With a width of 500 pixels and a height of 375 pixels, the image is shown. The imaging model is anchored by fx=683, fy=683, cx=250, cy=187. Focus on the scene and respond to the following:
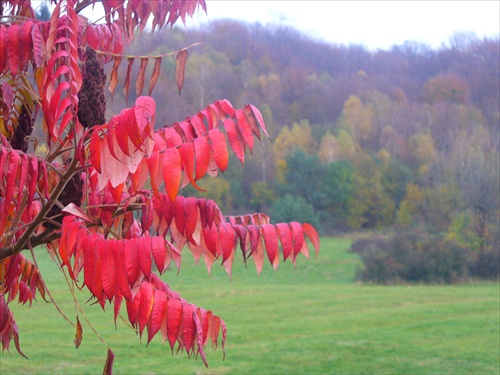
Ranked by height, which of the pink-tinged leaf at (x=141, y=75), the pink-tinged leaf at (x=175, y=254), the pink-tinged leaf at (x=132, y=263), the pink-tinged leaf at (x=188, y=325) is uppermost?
the pink-tinged leaf at (x=141, y=75)

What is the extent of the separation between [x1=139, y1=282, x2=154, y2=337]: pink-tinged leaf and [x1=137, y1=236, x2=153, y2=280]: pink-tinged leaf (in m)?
0.34

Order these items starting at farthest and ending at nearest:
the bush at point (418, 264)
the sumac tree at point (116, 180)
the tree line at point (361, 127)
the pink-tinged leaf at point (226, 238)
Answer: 1. the tree line at point (361, 127)
2. the bush at point (418, 264)
3. the pink-tinged leaf at point (226, 238)
4. the sumac tree at point (116, 180)

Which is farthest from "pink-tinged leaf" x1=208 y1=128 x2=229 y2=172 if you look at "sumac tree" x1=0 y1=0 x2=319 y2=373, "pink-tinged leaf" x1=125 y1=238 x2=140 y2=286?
"pink-tinged leaf" x1=125 y1=238 x2=140 y2=286

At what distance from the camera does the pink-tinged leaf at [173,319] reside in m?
2.78

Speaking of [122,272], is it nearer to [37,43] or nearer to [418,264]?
[37,43]

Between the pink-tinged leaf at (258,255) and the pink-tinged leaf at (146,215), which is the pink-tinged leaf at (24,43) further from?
the pink-tinged leaf at (258,255)

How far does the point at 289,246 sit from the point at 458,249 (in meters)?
30.2

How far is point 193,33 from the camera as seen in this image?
63.6 meters

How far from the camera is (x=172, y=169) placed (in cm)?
220

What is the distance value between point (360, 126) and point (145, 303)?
6503 cm

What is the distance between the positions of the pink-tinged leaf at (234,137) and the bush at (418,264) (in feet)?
94.9

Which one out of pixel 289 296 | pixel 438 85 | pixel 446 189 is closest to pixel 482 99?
pixel 438 85

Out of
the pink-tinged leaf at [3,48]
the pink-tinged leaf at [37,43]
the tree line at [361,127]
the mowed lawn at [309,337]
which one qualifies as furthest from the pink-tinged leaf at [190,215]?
the tree line at [361,127]

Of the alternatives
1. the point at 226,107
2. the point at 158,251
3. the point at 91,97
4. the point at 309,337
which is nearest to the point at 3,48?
the point at 91,97
